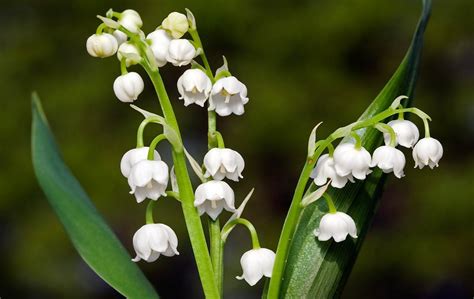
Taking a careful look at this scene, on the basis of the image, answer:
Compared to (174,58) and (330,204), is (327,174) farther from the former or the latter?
(174,58)

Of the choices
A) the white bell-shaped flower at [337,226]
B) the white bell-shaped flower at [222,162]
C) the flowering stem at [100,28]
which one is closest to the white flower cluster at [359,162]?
the white bell-shaped flower at [337,226]

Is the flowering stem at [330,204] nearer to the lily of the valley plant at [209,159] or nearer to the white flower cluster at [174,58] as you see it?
the lily of the valley plant at [209,159]

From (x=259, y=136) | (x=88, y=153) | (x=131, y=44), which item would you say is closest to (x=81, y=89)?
(x=88, y=153)

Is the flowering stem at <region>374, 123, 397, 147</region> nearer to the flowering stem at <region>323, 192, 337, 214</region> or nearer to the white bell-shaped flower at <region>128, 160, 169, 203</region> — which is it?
the flowering stem at <region>323, 192, 337, 214</region>

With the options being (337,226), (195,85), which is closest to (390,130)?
(337,226)

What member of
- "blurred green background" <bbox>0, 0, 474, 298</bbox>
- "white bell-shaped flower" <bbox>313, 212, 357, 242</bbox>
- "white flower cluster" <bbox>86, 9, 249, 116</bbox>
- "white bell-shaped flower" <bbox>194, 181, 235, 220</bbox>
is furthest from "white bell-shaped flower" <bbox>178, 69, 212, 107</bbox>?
"blurred green background" <bbox>0, 0, 474, 298</bbox>

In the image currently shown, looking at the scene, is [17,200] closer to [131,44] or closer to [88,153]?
[88,153]
